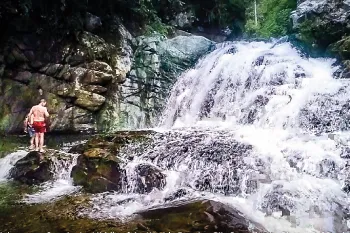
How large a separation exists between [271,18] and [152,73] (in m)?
11.8

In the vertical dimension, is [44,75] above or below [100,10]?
below

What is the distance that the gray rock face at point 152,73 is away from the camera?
46.0 ft

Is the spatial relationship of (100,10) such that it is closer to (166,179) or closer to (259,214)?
(166,179)

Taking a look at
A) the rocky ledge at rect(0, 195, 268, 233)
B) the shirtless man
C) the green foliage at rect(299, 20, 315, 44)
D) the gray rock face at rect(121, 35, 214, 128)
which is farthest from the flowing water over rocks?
the shirtless man

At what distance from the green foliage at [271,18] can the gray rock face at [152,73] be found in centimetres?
720

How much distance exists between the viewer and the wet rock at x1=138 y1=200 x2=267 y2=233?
572 centimetres

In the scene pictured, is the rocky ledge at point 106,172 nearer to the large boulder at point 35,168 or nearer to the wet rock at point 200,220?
the large boulder at point 35,168

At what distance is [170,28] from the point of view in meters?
17.8

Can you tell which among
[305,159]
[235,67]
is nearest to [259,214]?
[305,159]

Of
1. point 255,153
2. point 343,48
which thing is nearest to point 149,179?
point 255,153

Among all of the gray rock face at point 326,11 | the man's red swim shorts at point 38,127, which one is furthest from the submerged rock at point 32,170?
the gray rock face at point 326,11

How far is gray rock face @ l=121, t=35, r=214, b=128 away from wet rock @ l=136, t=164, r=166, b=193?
213 inches

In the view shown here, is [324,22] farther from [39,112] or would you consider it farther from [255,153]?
[39,112]

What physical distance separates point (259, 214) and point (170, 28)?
42.1ft
